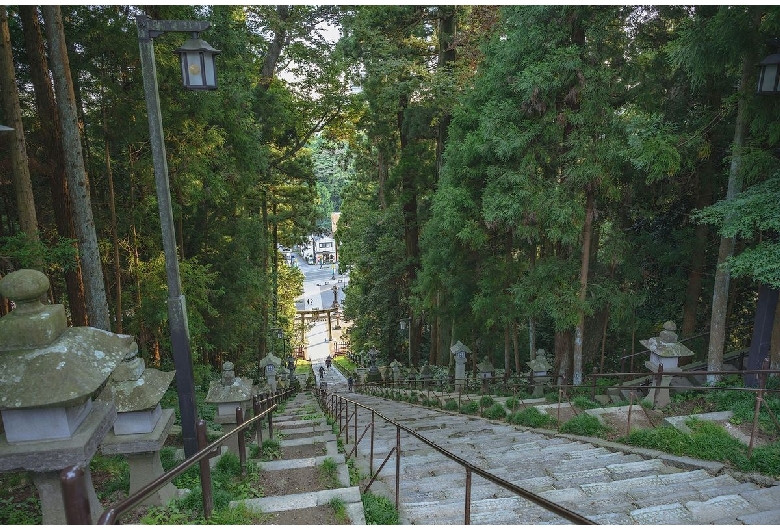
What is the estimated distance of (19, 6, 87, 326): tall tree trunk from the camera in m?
7.69

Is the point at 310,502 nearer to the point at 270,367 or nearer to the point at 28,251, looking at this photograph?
the point at 28,251

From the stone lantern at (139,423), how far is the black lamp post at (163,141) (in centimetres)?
82

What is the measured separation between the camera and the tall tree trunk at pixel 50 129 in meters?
7.69

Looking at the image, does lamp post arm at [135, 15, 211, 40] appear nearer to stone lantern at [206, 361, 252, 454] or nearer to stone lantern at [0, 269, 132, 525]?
stone lantern at [0, 269, 132, 525]

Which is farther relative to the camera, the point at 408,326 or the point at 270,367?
the point at 408,326

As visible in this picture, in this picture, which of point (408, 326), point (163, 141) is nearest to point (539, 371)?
point (163, 141)

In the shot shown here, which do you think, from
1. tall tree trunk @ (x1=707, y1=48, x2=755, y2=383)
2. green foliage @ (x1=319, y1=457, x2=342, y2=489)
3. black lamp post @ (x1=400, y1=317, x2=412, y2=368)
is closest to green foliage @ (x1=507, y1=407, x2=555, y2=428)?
tall tree trunk @ (x1=707, y1=48, x2=755, y2=383)

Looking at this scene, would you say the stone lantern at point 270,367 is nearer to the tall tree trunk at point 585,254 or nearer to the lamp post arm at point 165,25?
the tall tree trunk at point 585,254

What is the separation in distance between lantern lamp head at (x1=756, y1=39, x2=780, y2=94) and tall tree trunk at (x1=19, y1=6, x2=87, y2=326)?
10.9 m

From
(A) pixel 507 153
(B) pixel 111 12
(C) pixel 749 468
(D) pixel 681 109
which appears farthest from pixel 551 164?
(B) pixel 111 12

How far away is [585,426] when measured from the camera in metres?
6.98

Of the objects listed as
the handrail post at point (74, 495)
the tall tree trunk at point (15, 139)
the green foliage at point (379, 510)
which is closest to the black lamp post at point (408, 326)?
the tall tree trunk at point (15, 139)

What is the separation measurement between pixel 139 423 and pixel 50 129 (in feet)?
21.6

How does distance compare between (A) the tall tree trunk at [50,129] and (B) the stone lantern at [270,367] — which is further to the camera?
(B) the stone lantern at [270,367]
